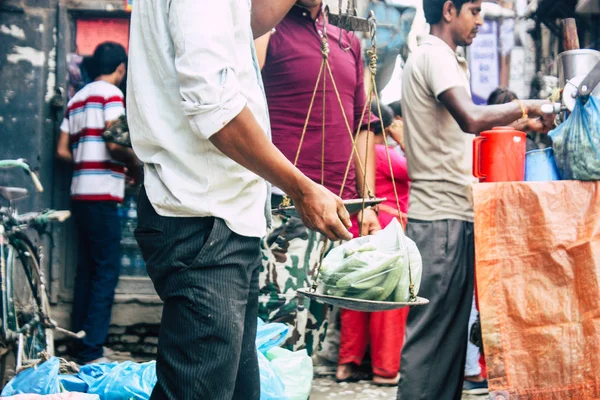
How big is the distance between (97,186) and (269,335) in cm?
171

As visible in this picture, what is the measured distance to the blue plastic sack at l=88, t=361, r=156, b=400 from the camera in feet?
10.1

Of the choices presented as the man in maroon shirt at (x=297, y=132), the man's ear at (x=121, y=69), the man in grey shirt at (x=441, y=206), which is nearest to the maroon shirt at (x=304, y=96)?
the man in maroon shirt at (x=297, y=132)

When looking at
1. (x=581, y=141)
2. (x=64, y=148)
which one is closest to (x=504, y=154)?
(x=581, y=141)

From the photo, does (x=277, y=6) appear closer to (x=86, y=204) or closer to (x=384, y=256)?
(x=384, y=256)

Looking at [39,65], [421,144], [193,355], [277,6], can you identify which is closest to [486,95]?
[421,144]

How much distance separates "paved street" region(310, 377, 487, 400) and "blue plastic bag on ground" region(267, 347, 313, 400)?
647 mm

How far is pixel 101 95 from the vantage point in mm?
4551

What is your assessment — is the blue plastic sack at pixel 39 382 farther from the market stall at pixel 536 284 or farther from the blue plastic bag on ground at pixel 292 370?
the market stall at pixel 536 284

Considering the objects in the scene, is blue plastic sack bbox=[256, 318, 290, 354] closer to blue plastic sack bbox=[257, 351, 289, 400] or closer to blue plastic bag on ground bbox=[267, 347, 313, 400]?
blue plastic bag on ground bbox=[267, 347, 313, 400]

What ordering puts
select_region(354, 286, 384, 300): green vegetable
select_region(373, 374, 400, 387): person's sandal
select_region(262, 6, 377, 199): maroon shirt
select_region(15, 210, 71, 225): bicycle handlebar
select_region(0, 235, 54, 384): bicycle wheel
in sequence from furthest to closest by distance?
select_region(373, 374, 400, 387): person's sandal → select_region(15, 210, 71, 225): bicycle handlebar → select_region(0, 235, 54, 384): bicycle wheel → select_region(262, 6, 377, 199): maroon shirt → select_region(354, 286, 384, 300): green vegetable

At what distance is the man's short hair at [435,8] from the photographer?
338 centimetres

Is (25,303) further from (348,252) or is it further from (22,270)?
(348,252)

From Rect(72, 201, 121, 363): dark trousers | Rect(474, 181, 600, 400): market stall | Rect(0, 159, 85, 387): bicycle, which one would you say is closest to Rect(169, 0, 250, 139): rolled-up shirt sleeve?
Rect(474, 181, 600, 400): market stall

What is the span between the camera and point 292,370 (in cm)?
340
